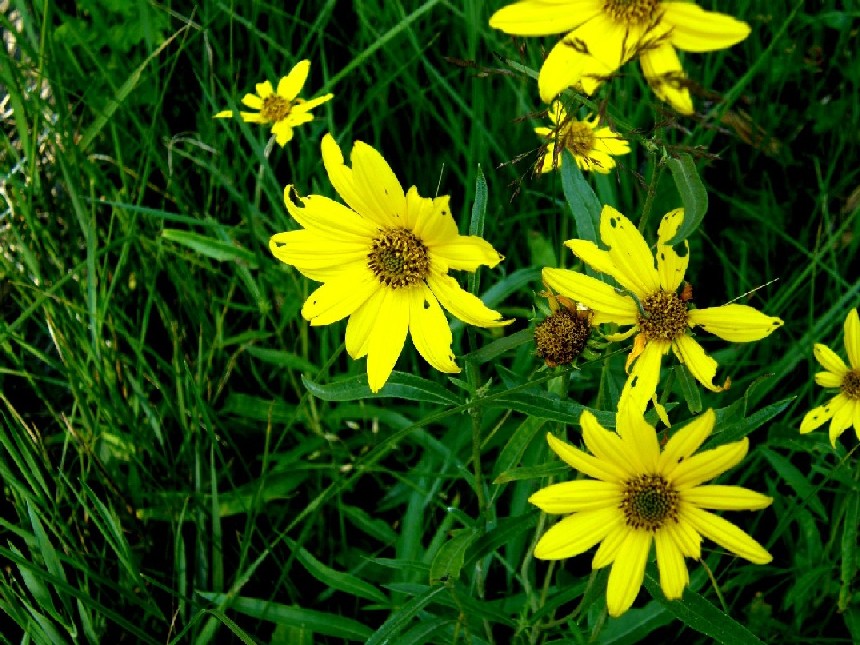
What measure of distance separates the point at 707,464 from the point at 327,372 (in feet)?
3.91

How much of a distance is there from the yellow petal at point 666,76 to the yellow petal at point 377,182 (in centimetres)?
40

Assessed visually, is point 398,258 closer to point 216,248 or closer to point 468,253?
point 468,253

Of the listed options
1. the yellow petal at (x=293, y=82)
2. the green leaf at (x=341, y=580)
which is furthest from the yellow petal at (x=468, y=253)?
the yellow petal at (x=293, y=82)

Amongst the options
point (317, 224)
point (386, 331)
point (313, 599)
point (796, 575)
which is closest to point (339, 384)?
point (386, 331)

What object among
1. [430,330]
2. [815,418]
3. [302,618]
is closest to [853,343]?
[815,418]

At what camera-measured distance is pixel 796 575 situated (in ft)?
6.19

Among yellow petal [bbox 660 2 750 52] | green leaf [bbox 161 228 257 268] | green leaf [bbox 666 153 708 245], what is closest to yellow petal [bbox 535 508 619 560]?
green leaf [bbox 666 153 708 245]

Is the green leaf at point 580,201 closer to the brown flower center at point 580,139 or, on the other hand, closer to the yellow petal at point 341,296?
the brown flower center at point 580,139

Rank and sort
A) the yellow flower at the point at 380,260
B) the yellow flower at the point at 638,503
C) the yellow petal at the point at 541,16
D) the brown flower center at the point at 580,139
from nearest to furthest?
1. the yellow petal at the point at 541,16
2. the yellow flower at the point at 638,503
3. the yellow flower at the point at 380,260
4. the brown flower center at the point at 580,139

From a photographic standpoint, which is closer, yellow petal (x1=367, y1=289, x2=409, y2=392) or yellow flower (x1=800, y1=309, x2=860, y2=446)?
yellow petal (x1=367, y1=289, x2=409, y2=392)

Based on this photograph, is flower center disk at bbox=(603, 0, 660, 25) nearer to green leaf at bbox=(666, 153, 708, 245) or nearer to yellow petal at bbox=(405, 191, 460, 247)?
green leaf at bbox=(666, 153, 708, 245)

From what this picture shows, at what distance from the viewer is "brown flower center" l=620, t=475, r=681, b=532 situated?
49.3 inches

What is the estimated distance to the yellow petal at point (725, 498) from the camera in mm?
1163

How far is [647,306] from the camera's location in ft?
4.44
